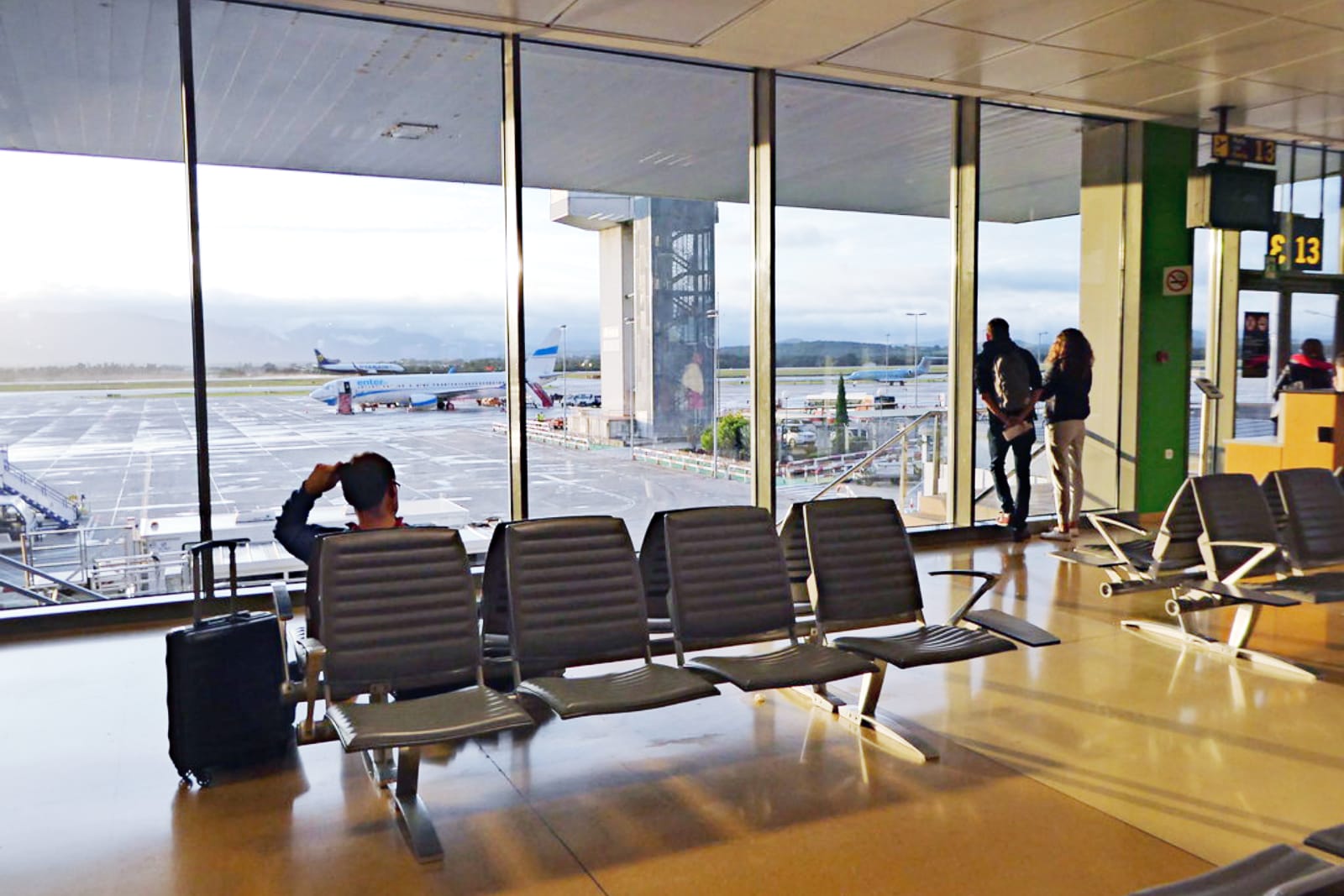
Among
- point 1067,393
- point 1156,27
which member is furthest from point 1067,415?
point 1156,27

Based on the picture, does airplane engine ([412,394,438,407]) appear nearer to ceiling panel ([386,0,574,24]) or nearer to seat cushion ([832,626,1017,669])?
ceiling panel ([386,0,574,24])

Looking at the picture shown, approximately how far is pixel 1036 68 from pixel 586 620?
485 cm

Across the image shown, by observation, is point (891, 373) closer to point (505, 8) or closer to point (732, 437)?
point (732, 437)

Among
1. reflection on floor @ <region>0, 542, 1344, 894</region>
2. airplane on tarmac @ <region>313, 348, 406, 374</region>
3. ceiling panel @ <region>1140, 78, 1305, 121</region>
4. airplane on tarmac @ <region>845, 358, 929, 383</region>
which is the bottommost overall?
reflection on floor @ <region>0, 542, 1344, 894</region>

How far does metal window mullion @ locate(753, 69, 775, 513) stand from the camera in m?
6.61

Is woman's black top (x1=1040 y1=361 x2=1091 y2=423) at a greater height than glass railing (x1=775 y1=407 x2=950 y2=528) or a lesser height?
greater

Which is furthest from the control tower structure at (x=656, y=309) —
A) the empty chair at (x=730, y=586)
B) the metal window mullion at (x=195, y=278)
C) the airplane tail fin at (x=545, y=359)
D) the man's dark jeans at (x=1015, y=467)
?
the empty chair at (x=730, y=586)

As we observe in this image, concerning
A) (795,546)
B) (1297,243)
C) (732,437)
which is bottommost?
(795,546)

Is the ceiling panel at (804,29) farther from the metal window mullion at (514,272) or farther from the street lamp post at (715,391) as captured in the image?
the street lamp post at (715,391)

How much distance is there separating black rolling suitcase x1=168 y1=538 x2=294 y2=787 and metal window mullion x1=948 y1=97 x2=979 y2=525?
542 cm

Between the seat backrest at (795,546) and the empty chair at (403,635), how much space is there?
53.4 inches

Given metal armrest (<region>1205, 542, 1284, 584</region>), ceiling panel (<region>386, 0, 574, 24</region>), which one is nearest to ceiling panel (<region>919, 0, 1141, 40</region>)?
ceiling panel (<region>386, 0, 574, 24</region>)

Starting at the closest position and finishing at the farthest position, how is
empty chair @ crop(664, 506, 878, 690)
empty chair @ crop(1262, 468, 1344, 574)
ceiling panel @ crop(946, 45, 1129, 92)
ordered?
empty chair @ crop(664, 506, 878, 690)
empty chair @ crop(1262, 468, 1344, 574)
ceiling panel @ crop(946, 45, 1129, 92)

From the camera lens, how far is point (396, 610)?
322 centimetres
